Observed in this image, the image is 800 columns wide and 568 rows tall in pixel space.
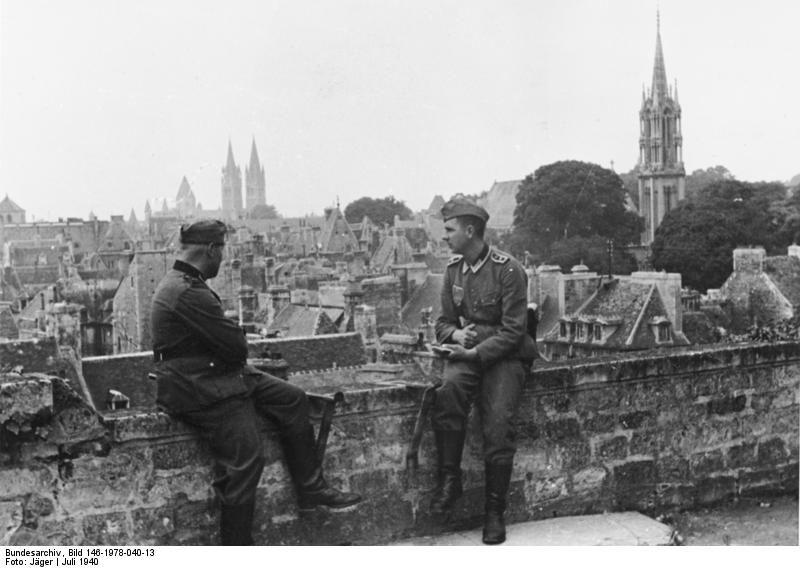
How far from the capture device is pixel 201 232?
20.9ft

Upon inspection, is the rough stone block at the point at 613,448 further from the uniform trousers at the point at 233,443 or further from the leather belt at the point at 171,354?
the leather belt at the point at 171,354

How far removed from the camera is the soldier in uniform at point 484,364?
6906 millimetres

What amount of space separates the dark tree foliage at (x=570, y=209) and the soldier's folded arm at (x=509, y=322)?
6279 centimetres

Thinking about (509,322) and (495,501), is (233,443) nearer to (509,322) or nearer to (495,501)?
(495,501)

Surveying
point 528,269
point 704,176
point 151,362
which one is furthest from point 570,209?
A: point 704,176

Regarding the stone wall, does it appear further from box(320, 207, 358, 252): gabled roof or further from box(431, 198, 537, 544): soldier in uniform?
box(320, 207, 358, 252): gabled roof

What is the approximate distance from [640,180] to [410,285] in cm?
6793

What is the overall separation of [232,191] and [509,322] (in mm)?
160152

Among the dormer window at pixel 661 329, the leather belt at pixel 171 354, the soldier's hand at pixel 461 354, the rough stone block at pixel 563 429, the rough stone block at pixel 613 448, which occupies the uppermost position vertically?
the leather belt at pixel 171 354

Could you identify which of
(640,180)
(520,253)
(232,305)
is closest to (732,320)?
(232,305)

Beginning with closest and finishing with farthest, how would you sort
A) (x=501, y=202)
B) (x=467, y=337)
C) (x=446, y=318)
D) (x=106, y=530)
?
(x=106, y=530) < (x=467, y=337) < (x=446, y=318) < (x=501, y=202)

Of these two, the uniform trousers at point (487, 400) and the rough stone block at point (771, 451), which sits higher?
the uniform trousers at point (487, 400)

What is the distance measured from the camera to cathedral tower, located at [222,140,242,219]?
163 metres

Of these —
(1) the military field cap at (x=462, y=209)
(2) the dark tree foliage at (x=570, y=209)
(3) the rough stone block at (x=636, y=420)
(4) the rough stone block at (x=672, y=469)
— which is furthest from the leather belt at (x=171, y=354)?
(2) the dark tree foliage at (x=570, y=209)
